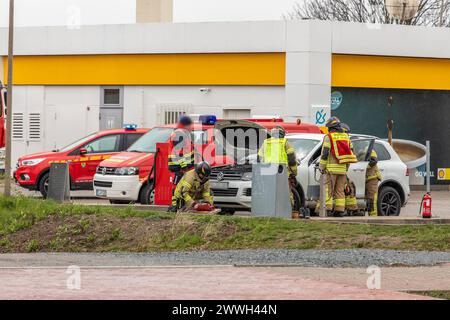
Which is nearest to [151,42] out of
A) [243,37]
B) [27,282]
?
[243,37]

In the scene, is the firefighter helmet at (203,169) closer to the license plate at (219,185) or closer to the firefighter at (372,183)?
the license plate at (219,185)

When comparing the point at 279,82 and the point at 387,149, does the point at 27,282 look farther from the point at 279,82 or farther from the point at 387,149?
the point at 279,82

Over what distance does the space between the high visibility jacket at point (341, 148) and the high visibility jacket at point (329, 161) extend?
7 centimetres

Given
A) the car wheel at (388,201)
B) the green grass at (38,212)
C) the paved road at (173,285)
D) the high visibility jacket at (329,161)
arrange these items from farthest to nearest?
the car wheel at (388,201) < the high visibility jacket at (329,161) < the green grass at (38,212) < the paved road at (173,285)

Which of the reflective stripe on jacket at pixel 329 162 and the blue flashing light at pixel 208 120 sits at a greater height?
the blue flashing light at pixel 208 120

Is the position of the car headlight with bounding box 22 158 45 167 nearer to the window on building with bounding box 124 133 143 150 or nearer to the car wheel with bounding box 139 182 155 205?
the window on building with bounding box 124 133 143 150

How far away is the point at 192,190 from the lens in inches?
775

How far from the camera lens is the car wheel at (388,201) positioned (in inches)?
897

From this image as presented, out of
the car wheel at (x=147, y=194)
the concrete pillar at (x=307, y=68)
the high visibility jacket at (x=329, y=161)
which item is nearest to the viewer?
the high visibility jacket at (x=329, y=161)

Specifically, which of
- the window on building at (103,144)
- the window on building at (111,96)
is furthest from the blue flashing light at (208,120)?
the window on building at (111,96)

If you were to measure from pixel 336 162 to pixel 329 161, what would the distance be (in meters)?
0.13

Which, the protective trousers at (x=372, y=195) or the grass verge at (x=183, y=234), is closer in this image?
the grass verge at (x=183, y=234)

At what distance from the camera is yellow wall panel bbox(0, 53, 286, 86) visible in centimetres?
3566

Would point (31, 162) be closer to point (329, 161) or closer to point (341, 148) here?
point (329, 161)
